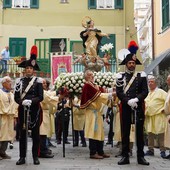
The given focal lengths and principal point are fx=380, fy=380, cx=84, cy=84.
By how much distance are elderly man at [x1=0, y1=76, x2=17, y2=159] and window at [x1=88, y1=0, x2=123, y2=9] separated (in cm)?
1662

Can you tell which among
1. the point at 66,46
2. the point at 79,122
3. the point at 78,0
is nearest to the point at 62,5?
the point at 78,0

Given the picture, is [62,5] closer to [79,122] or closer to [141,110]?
[79,122]

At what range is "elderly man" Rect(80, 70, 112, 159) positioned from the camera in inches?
326

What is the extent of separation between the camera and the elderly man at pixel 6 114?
8219mm

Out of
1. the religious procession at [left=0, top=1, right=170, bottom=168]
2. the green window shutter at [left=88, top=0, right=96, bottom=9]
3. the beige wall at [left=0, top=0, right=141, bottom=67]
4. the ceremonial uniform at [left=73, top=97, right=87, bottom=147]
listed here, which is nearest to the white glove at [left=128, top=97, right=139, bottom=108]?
the religious procession at [left=0, top=1, right=170, bottom=168]

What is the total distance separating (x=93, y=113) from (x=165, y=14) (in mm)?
10936

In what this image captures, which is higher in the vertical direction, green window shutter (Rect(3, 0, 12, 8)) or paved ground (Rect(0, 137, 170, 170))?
green window shutter (Rect(3, 0, 12, 8))

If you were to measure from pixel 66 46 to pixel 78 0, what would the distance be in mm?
3207

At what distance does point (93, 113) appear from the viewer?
850 cm

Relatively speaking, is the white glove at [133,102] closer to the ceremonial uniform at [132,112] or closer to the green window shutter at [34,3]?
the ceremonial uniform at [132,112]

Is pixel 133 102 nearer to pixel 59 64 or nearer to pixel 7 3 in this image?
pixel 59 64

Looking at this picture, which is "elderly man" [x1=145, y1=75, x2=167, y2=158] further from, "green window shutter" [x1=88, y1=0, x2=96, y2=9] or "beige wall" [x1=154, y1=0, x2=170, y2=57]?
"green window shutter" [x1=88, y1=0, x2=96, y2=9]

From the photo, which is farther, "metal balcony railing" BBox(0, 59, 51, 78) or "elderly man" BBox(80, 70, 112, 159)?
"metal balcony railing" BBox(0, 59, 51, 78)

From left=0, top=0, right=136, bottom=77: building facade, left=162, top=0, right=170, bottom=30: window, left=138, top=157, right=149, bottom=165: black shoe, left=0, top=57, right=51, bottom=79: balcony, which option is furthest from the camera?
left=0, top=0, right=136, bottom=77: building facade
